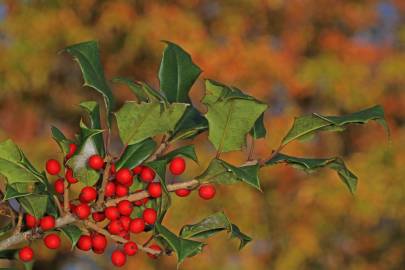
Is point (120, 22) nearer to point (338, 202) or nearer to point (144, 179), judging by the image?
point (338, 202)

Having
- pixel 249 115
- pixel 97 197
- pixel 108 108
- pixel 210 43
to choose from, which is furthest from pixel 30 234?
pixel 210 43

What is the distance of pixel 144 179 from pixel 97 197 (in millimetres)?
73

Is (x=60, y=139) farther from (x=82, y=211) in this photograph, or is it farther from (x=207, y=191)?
(x=207, y=191)

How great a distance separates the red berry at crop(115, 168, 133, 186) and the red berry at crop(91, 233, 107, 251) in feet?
0.35

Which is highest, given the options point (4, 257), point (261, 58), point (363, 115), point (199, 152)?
point (363, 115)

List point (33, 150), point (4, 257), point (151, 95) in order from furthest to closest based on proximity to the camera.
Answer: point (33, 150) < point (4, 257) < point (151, 95)

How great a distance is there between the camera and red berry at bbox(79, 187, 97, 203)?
120 cm

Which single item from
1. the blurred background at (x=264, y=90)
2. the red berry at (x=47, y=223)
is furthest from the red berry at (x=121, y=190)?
the blurred background at (x=264, y=90)

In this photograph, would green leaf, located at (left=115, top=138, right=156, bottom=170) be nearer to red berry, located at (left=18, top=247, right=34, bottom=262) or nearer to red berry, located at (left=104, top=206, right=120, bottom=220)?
red berry, located at (left=104, top=206, right=120, bottom=220)

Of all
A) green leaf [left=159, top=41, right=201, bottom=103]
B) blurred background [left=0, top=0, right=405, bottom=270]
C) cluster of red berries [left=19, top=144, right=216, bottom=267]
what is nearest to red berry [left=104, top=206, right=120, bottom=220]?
cluster of red berries [left=19, top=144, right=216, bottom=267]

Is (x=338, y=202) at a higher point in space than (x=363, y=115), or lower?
lower

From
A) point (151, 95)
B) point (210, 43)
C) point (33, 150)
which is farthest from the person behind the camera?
point (210, 43)

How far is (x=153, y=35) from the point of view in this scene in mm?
6277

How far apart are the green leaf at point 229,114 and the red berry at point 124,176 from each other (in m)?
0.13
